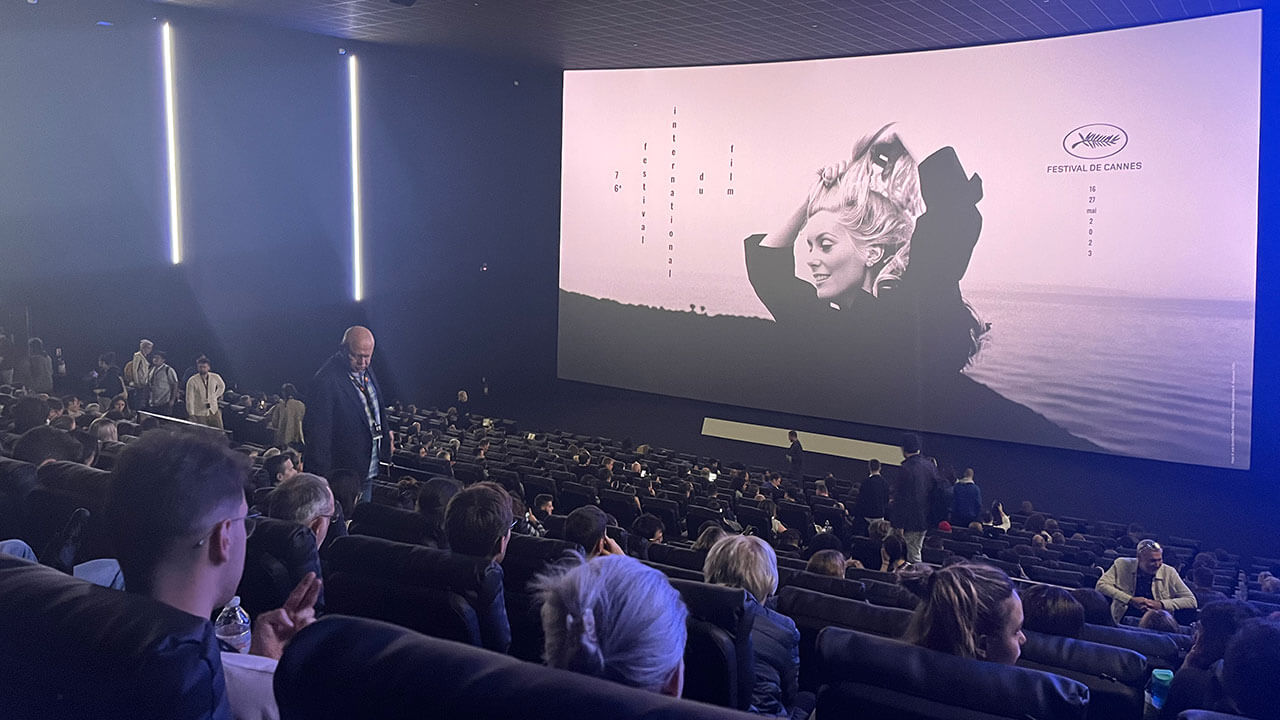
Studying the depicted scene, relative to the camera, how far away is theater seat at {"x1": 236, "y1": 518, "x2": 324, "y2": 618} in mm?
2455

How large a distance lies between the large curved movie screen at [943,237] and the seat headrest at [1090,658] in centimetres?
926

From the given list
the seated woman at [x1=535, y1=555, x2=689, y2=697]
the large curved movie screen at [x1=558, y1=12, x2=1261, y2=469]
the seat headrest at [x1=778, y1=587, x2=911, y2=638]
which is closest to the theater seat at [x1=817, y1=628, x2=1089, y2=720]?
the seated woman at [x1=535, y1=555, x2=689, y2=697]

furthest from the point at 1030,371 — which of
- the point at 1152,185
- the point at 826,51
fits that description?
the point at 826,51

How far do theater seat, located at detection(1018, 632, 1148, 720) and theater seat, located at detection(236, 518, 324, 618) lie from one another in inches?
80.6

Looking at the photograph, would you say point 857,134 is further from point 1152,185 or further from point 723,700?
point 723,700

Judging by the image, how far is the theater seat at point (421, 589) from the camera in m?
2.64

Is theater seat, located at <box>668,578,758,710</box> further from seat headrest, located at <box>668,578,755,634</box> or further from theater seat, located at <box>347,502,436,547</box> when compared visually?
theater seat, located at <box>347,502,436,547</box>

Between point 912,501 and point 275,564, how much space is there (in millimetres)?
6999

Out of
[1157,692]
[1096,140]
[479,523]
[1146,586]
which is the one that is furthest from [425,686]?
[1096,140]

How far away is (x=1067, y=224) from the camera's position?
11.5 m

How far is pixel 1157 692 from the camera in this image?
3268mm

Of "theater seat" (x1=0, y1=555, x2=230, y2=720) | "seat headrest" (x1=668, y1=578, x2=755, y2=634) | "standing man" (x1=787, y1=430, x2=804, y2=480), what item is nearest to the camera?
"theater seat" (x1=0, y1=555, x2=230, y2=720)

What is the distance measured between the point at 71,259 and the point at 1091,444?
13151 mm

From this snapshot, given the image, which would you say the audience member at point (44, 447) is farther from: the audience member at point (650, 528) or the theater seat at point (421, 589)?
the audience member at point (650, 528)
